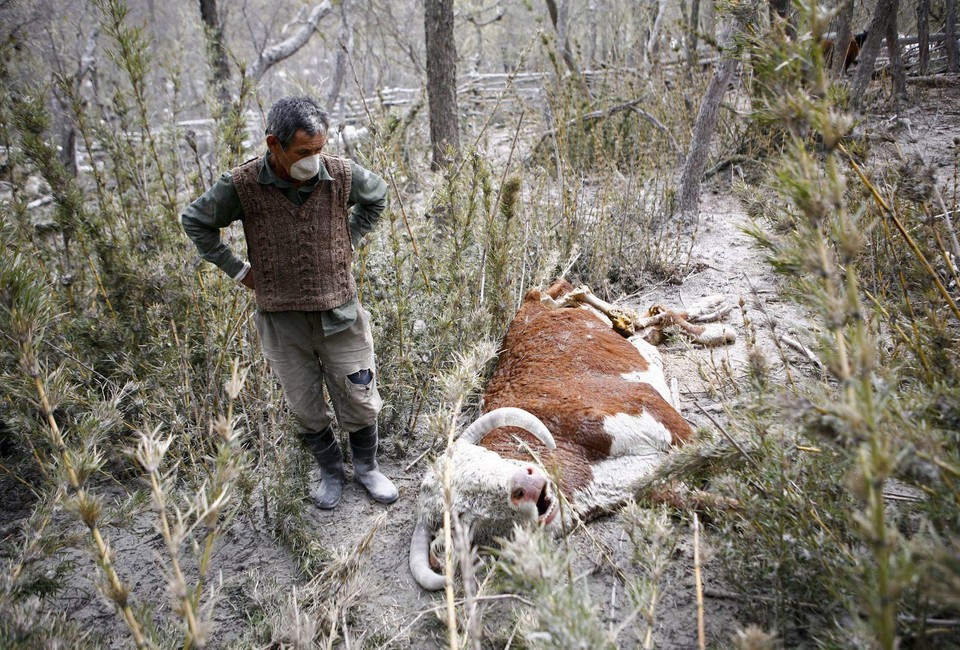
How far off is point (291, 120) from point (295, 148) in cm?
11

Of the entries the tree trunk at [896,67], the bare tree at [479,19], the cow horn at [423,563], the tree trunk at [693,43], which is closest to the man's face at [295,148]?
the cow horn at [423,563]

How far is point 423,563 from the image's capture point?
2.36 m

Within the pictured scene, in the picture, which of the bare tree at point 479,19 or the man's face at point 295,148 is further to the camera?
the bare tree at point 479,19

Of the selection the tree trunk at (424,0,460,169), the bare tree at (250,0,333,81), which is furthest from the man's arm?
the bare tree at (250,0,333,81)

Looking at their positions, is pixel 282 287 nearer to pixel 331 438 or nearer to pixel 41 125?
pixel 331 438

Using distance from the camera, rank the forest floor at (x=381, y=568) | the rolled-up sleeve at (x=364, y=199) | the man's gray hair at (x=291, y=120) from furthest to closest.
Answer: the rolled-up sleeve at (x=364, y=199)
the man's gray hair at (x=291, y=120)
the forest floor at (x=381, y=568)

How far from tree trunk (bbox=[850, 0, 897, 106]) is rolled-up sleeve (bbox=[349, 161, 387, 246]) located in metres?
5.79

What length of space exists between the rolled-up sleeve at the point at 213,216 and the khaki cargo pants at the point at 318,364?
366mm

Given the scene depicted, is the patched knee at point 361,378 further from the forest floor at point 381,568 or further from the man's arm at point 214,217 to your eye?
the man's arm at point 214,217

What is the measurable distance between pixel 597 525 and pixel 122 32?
11.5ft

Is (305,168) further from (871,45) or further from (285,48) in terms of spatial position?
(285,48)

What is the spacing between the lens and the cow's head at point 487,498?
2154 mm

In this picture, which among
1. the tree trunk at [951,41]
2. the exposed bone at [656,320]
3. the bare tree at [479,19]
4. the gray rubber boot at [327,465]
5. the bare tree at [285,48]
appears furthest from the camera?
the bare tree at [479,19]

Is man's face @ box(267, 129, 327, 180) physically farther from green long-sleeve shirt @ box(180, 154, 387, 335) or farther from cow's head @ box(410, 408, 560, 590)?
cow's head @ box(410, 408, 560, 590)
